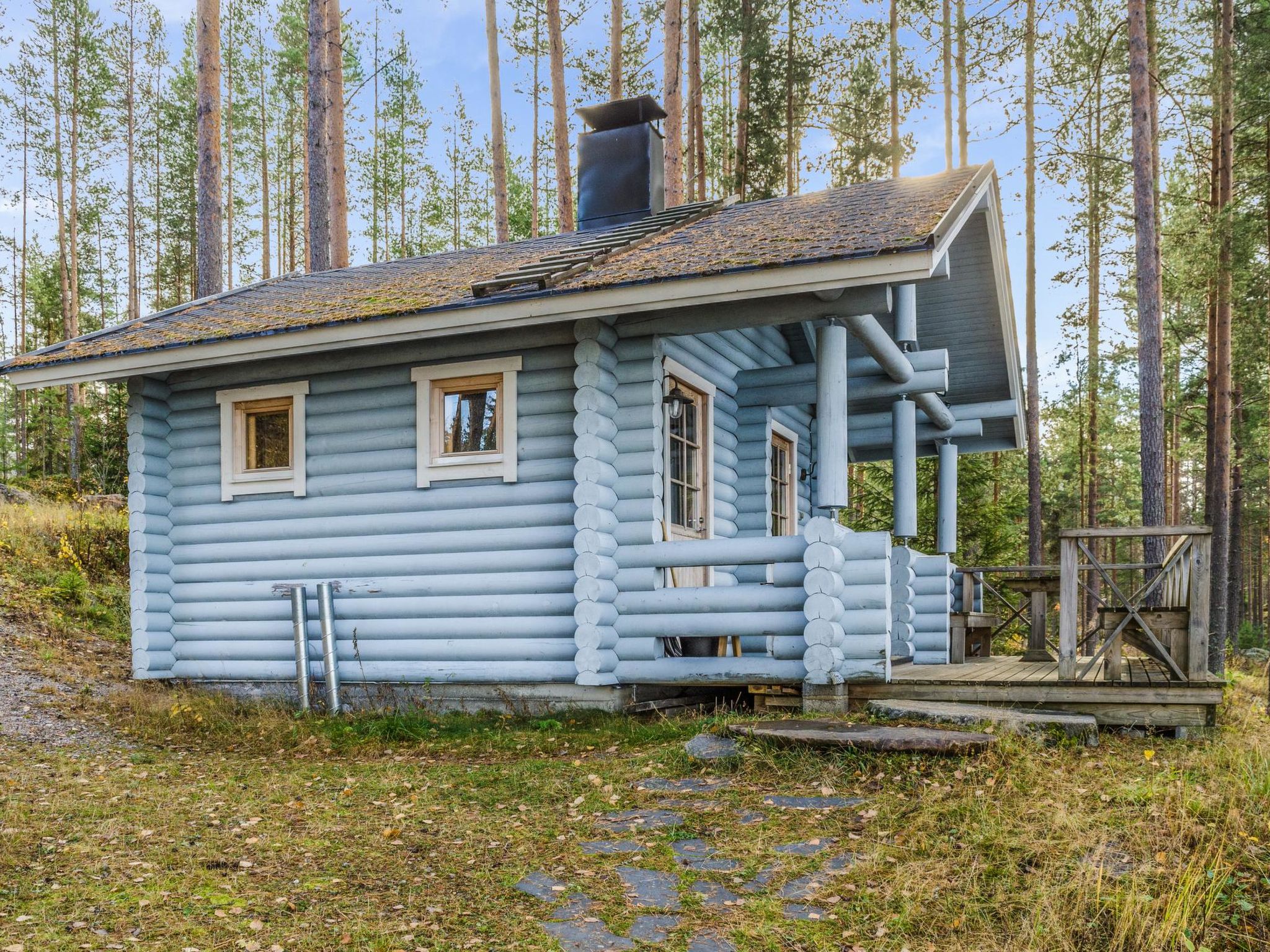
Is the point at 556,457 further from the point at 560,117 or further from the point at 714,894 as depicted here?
the point at 560,117

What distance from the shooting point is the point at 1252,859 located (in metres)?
3.83

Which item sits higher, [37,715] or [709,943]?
[709,943]

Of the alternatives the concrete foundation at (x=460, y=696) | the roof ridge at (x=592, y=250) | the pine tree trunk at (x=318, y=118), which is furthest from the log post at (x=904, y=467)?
the pine tree trunk at (x=318, y=118)

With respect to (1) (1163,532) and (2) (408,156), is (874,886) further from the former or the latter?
(2) (408,156)

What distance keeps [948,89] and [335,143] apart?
41.6ft

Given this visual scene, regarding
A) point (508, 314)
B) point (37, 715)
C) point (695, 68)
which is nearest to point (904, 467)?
point (508, 314)

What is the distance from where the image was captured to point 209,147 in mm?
13883

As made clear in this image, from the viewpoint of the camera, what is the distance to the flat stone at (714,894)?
393 cm

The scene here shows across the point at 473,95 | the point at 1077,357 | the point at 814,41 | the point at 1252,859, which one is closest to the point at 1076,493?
the point at 1077,357

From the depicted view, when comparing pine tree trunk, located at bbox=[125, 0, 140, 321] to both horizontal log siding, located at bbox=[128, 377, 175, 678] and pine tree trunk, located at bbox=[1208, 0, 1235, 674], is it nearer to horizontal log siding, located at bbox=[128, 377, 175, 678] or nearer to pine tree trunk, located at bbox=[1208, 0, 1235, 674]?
horizontal log siding, located at bbox=[128, 377, 175, 678]

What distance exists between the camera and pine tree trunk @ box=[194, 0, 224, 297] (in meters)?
13.9

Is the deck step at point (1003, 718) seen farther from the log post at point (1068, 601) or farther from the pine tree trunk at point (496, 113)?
the pine tree trunk at point (496, 113)

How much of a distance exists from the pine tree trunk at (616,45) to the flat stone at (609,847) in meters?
15.8

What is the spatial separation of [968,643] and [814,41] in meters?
15.9
